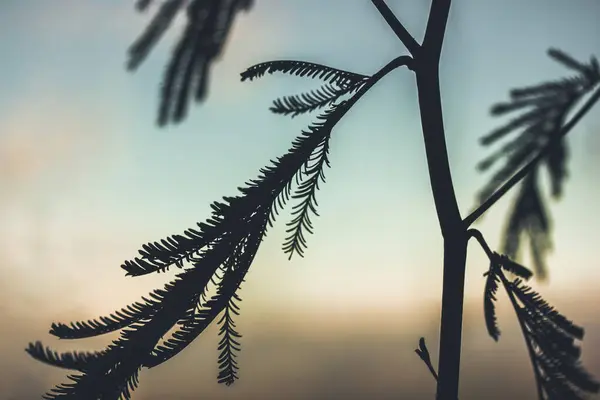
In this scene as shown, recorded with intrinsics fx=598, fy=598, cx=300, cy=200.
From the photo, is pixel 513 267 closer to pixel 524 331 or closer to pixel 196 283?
pixel 524 331

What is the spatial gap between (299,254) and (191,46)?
25.3 inches

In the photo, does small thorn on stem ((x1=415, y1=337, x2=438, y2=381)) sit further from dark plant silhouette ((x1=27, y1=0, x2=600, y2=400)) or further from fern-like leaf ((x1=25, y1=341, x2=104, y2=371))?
fern-like leaf ((x1=25, y1=341, x2=104, y2=371))

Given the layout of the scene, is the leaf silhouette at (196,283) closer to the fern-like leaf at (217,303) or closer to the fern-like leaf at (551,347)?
the fern-like leaf at (217,303)

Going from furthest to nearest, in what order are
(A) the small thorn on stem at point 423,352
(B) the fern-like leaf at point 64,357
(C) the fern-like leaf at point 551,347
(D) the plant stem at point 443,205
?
(A) the small thorn on stem at point 423,352 → (D) the plant stem at point 443,205 → (C) the fern-like leaf at point 551,347 → (B) the fern-like leaf at point 64,357

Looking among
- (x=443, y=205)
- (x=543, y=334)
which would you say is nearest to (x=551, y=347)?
(x=543, y=334)

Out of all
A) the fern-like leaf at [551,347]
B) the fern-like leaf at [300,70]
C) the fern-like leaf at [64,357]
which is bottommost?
the fern-like leaf at [64,357]

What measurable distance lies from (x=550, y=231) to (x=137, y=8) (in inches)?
48.2

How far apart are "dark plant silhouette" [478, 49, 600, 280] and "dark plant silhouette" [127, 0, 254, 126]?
769 mm

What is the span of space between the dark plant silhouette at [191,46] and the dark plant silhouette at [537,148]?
0.77 meters

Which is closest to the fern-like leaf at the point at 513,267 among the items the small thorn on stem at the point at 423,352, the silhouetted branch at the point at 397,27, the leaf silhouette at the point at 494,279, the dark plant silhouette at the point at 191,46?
the leaf silhouette at the point at 494,279

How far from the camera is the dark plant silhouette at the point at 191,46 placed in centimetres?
123

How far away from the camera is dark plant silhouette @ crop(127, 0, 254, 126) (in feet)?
4.02

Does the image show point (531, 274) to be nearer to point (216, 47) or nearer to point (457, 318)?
point (457, 318)

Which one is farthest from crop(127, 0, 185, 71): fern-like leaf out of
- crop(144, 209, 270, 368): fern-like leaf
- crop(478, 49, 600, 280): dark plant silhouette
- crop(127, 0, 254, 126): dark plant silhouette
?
crop(478, 49, 600, 280): dark plant silhouette
